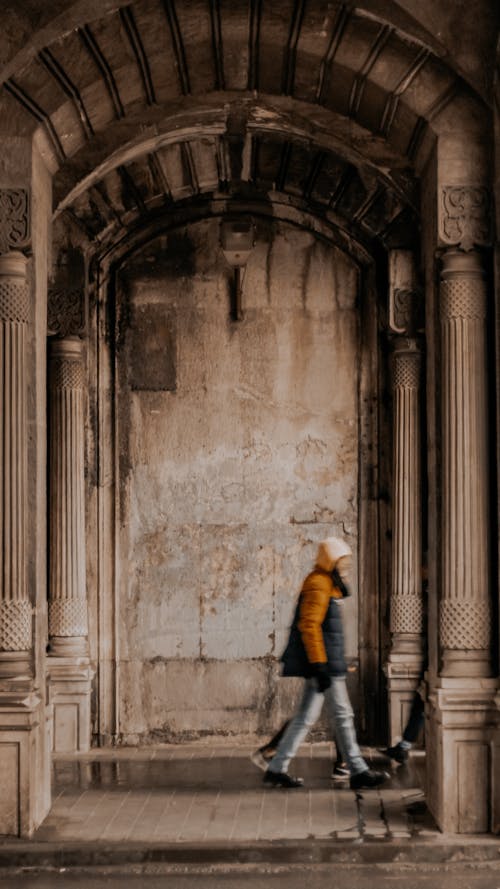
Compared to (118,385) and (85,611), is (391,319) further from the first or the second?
(85,611)

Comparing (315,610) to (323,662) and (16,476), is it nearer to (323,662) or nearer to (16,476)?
(323,662)

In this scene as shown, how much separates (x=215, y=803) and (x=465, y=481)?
307 cm

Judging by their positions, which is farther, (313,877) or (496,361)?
(496,361)

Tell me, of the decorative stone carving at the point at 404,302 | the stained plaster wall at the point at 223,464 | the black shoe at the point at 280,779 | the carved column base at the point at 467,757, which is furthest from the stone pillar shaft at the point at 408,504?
the carved column base at the point at 467,757

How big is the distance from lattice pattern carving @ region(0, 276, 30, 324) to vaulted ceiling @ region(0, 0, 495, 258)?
1.07m

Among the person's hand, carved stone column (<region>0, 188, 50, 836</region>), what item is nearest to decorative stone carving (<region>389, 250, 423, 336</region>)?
the person's hand

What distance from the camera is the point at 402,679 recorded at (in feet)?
43.9

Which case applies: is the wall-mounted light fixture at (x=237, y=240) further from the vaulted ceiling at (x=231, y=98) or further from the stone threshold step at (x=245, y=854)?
the stone threshold step at (x=245, y=854)

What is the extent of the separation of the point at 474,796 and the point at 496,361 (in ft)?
9.61

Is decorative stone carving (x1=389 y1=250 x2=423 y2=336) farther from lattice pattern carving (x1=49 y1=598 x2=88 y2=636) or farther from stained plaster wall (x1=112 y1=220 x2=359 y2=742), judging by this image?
lattice pattern carving (x1=49 y1=598 x2=88 y2=636)

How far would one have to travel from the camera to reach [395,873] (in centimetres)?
872

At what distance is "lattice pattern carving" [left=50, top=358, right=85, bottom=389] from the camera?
1347 centimetres

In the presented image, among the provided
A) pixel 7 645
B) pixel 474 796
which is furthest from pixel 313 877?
pixel 7 645

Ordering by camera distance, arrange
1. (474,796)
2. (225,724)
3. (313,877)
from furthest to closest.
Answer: (225,724) → (474,796) → (313,877)
